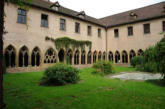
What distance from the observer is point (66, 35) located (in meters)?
16.2

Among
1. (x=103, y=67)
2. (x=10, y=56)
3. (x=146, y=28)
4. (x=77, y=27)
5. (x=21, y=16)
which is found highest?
(x=77, y=27)

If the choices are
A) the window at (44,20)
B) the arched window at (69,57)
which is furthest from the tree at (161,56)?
the window at (44,20)

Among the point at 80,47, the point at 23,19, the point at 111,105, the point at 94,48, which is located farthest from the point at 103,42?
the point at 111,105

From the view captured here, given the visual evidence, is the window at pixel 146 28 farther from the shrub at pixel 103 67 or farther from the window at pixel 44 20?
the window at pixel 44 20

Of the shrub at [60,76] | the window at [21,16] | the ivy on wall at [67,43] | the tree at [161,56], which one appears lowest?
the shrub at [60,76]

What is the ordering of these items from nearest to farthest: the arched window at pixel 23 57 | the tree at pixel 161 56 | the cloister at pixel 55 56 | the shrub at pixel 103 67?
1. the tree at pixel 161 56
2. the shrub at pixel 103 67
3. the cloister at pixel 55 56
4. the arched window at pixel 23 57

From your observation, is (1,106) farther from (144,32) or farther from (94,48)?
(144,32)

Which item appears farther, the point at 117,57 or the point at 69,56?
the point at 117,57

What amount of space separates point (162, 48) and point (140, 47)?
45.4ft

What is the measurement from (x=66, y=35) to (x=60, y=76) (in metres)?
10.4

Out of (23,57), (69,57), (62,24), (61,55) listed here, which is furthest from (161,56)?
(62,24)

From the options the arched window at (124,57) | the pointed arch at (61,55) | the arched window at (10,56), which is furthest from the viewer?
the arched window at (124,57)

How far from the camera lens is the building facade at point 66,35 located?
11.9 m

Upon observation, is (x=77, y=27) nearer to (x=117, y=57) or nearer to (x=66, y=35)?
(x=66, y=35)
